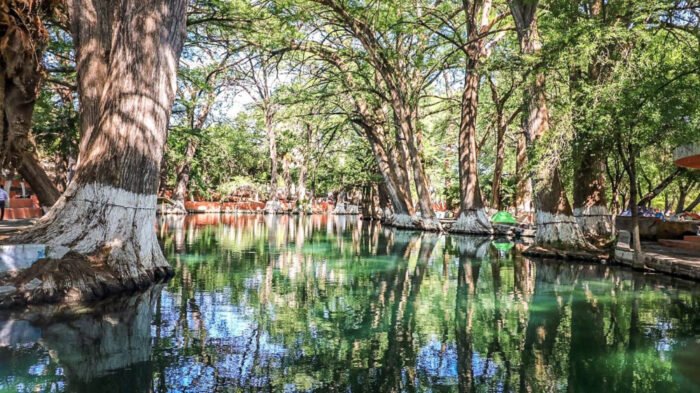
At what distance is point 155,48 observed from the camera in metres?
10.3

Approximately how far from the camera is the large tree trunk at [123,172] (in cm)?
937

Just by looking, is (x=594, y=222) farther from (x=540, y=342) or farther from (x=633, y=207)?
(x=540, y=342)

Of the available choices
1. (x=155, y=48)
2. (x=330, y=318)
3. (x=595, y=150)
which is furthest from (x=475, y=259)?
(x=155, y=48)

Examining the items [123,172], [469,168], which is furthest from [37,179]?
[469,168]

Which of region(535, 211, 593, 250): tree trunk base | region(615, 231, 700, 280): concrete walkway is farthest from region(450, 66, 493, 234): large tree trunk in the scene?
region(615, 231, 700, 280): concrete walkway

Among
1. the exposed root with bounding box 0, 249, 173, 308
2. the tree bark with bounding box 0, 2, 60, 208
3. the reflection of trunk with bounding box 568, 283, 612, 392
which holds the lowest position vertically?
the reflection of trunk with bounding box 568, 283, 612, 392

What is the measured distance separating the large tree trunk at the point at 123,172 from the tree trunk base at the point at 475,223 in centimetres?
1989

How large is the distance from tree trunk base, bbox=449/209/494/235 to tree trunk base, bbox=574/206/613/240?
29.3 ft

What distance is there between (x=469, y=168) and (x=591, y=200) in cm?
909

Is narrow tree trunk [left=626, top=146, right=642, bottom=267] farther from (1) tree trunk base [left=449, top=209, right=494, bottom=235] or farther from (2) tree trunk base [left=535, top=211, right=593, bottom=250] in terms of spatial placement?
(1) tree trunk base [left=449, top=209, right=494, bottom=235]

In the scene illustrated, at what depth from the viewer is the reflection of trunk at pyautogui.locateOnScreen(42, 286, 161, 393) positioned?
527cm

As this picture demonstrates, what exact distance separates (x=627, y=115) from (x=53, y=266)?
12.8 m

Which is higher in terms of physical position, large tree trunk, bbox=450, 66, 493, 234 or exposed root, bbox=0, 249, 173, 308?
large tree trunk, bbox=450, 66, 493, 234

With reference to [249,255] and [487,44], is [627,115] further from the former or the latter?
[487,44]
